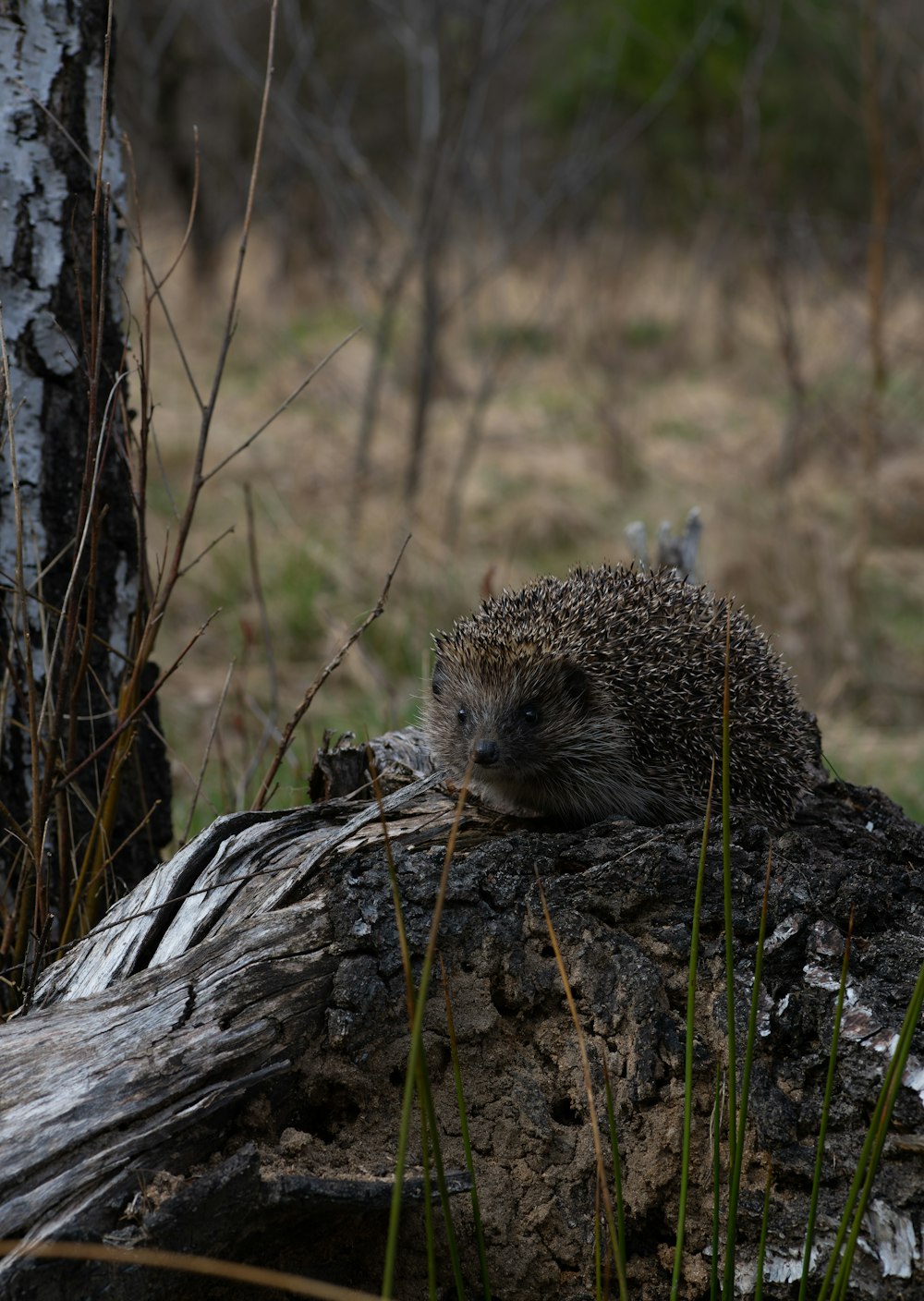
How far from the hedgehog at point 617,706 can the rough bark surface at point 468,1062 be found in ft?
1.63

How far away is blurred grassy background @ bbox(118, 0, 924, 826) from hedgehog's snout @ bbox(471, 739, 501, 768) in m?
0.90

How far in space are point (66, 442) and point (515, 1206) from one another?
2278 mm

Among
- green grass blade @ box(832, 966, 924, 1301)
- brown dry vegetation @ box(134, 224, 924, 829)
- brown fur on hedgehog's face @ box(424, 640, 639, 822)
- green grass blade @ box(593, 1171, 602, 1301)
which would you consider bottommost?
green grass blade @ box(593, 1171, 602, 1301)

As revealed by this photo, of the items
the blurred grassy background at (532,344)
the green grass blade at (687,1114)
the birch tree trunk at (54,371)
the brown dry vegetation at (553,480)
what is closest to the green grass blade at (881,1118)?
the green grass blade at (687,1114)

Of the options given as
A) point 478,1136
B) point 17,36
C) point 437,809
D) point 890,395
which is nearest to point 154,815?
point 437,809

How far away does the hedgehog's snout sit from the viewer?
3.35m

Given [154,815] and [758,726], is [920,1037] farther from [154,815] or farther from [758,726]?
[154,815]

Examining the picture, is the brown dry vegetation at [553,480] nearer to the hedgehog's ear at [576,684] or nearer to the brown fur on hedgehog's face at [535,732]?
the brown fur on hedgehog's face at [535,732]

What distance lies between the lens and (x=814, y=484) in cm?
1120

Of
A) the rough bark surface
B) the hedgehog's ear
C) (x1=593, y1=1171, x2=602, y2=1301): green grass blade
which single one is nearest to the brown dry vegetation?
the hedgehog's ear

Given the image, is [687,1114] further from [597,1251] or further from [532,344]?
[532,344]

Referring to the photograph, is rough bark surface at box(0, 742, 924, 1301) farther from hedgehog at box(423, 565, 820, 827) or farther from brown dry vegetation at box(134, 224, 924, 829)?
brown dry vegetation at box(134, 224, 924, 829)

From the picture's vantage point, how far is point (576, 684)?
359 centimetres

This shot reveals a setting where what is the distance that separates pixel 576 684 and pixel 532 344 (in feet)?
38.2
